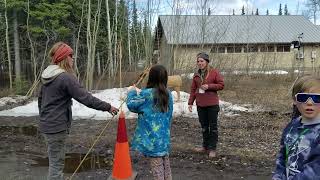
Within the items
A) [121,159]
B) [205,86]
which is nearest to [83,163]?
[121,159]

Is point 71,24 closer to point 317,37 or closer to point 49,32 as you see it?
point 49,32

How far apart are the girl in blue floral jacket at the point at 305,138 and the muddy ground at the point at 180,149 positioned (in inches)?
151

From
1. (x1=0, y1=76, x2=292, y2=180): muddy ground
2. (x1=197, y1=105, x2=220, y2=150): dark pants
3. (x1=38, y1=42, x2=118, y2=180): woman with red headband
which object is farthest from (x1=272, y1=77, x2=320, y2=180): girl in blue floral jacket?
(x1=197, y1=105, x2=220, y2=150): dark pants

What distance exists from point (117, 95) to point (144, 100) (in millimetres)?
13808

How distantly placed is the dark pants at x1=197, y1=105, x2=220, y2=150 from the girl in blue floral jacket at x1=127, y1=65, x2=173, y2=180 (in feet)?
8.81

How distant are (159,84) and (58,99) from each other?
1194mm

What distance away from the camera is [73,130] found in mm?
11609

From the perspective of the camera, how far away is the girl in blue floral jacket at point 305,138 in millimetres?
2873

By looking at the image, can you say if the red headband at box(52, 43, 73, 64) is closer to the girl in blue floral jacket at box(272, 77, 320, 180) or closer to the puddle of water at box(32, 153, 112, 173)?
the puddle of water at box(32, 153, 112, 173)

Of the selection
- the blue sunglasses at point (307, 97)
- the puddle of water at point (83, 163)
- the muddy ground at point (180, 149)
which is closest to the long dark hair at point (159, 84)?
the muddy ground at point (180, 149)

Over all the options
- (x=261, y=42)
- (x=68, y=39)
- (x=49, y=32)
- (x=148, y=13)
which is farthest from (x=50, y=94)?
(x=261, y=42)

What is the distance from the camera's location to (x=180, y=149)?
28.7ft

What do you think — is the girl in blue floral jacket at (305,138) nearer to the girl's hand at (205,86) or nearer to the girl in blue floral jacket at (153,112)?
the girl in blue floral jacket at (153,112)

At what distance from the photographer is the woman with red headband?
16.7ft
